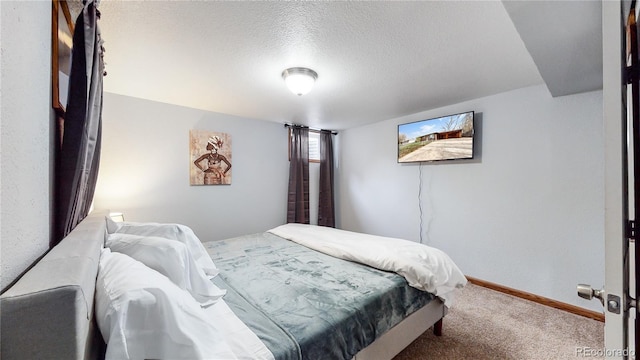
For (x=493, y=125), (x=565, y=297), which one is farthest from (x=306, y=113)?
(x=565, y=297)

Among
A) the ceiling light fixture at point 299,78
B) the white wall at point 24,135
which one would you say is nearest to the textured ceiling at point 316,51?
the ceiling light fixture at point 299,78

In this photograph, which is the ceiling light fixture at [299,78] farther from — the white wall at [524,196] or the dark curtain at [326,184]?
the dark curtain at [326,184]

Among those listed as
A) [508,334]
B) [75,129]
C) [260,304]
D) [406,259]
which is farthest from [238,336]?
[508,334]

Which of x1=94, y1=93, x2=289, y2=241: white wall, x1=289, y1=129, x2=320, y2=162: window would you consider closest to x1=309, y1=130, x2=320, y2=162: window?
x1=289, y1=129, x2=320, y2=162: window

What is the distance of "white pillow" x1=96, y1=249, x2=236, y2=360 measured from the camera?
0.65 metres

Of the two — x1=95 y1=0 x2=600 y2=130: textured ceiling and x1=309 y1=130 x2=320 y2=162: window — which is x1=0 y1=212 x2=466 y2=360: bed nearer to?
x1=95 y1=0 x2=600 y2=130: textured ceiling

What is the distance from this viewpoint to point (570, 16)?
→ 131cm

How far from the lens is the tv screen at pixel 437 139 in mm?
2930

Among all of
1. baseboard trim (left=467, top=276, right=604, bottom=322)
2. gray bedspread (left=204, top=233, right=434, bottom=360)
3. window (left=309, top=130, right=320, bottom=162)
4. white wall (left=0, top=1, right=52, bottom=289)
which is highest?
window (left=309, top=130, right=320, bottom=162)

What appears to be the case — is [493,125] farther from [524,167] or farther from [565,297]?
[565,297]

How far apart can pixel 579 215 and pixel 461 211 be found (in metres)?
1.04

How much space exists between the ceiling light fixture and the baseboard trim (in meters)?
3.02

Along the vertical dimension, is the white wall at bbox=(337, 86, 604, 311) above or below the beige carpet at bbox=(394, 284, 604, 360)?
above

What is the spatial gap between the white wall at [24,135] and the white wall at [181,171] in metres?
2.25
